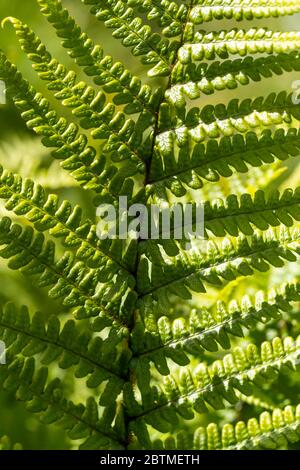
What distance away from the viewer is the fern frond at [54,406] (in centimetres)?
85

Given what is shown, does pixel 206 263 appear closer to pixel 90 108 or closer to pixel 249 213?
pixel 249 213

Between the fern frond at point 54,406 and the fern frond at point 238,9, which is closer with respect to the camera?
the fern frond at point 54,406

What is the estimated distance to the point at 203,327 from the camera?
36.1 inches

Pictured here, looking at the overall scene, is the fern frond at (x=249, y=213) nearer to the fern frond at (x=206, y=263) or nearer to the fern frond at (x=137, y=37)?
the fern frond at (x=206, y=263)

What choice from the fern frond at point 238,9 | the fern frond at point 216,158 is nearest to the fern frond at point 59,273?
the fern frond at point 216,158

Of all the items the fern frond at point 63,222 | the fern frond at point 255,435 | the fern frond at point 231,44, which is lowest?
the fern frond at point 255,435

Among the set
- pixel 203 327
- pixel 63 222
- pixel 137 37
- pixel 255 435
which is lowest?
pixel 255 435

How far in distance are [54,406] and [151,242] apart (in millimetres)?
230

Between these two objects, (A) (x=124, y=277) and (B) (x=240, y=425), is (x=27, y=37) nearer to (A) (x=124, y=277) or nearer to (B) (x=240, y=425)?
(A) (x=124, y=277)

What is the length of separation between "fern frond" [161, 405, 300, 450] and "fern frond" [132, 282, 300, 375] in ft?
0.33

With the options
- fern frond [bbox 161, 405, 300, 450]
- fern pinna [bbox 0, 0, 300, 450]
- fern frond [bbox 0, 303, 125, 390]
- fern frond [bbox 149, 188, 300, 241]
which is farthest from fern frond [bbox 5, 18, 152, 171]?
fern frond [bbox 161, 405, 300, 450]

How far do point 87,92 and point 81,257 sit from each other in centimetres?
21

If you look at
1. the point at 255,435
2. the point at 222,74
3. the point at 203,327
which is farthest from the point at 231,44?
the point at 255,435
